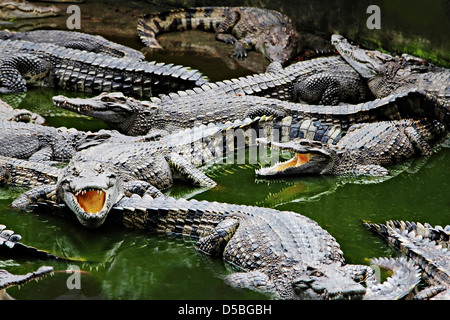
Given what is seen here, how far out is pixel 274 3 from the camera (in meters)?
11.2

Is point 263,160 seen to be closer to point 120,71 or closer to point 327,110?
point 327,110

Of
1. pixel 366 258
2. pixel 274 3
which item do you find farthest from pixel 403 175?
pixel 274 3

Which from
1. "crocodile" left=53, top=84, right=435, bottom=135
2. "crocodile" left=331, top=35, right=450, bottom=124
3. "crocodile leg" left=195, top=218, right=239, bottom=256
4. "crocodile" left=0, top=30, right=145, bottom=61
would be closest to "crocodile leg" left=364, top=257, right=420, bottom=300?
"crocodile leg" left=195, top=218, right=239, bottom=256

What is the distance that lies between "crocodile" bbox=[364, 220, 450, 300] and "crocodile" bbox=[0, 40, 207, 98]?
3.92 m

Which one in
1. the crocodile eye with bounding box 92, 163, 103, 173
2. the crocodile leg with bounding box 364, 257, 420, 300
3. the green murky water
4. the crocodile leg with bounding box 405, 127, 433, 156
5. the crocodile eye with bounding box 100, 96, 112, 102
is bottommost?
the green murky water

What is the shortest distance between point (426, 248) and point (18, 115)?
4758 millimetres

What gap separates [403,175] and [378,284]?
2.44 metres

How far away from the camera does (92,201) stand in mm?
5656

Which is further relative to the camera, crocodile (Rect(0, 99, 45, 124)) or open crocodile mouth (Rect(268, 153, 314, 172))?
crocodile (Rect(0, 99, 45, 124))

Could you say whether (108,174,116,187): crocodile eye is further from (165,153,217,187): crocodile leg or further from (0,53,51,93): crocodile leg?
(0,53,51,93): crocodile leg

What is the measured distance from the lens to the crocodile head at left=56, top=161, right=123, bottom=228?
541 centimetres

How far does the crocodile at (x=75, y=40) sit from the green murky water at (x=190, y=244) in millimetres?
3803

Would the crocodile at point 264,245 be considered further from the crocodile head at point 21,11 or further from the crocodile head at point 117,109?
the crocodile head at point 21,11

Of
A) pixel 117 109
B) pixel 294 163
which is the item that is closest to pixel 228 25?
pixel 117 109
